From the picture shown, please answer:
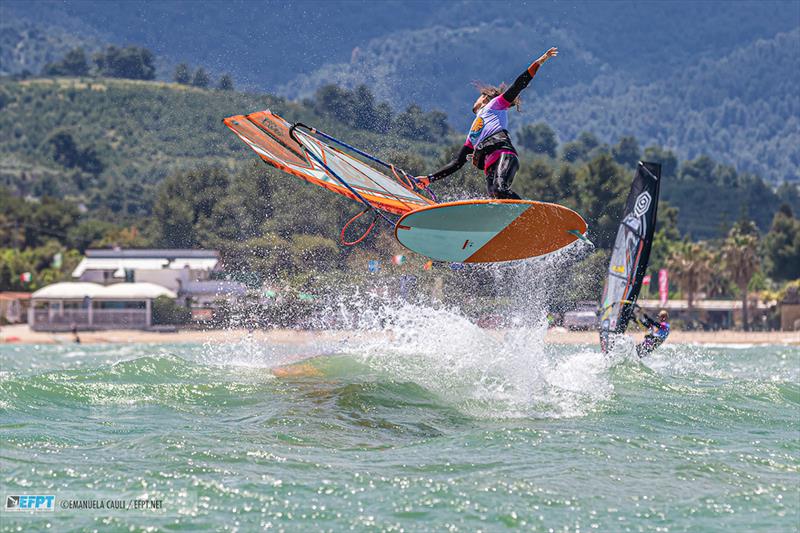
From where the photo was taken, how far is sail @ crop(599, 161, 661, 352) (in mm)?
25000

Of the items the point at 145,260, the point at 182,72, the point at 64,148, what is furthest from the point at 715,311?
the point at 64,148

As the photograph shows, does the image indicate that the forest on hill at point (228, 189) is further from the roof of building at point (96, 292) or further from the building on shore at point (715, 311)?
the roof of building at point (96, 292)

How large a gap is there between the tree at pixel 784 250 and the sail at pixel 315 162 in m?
72.1

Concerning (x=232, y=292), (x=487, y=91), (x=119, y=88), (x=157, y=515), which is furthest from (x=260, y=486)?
(x=119, y=88)

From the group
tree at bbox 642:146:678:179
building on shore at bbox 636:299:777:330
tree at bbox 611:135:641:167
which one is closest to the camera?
building on shore at bbox 636:299:777:330

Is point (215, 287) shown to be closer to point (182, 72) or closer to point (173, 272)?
point (173, 272)

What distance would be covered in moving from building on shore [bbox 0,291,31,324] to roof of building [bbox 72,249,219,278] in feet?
14.1

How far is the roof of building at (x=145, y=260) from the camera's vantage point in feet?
213

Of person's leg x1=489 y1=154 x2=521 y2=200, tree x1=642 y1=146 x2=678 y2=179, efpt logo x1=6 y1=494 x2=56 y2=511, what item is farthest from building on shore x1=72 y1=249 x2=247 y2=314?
tree x1=642 y1=146 x2=678 y2=179

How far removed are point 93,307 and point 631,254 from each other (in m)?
36.1

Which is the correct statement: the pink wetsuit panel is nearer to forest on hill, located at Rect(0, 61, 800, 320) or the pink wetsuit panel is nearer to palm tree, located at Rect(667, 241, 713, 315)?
forest on hill, located at Rect(0, 61, 800, 320)

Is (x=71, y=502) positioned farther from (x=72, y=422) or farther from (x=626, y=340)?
(x=626, y=340)

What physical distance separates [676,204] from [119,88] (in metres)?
90.0

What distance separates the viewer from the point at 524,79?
1134 centimetres
